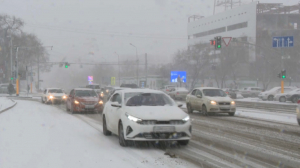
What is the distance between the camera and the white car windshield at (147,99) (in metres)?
10.3

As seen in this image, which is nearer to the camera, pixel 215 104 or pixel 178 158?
pixel 178 158

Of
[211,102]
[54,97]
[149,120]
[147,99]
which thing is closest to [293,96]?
[211,102]

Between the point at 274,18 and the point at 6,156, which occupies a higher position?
the point at 274,18

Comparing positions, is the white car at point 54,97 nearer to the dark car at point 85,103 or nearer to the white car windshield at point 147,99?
the dark car at point 85,103

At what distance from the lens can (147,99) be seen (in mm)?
10547

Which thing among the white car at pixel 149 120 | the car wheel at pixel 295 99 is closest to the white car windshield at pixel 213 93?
the white car at pixel 149 120

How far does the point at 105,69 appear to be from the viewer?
146 metres

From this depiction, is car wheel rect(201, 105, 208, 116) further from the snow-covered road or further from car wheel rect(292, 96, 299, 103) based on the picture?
car wheel rect(292, 96, 299, 103)

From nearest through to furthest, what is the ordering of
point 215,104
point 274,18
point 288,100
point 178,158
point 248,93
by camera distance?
point 178,158, point 215,104, point 288,100, point 248,93, point 274,18

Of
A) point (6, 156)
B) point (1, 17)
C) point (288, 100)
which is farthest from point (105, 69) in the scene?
point (6, 156)

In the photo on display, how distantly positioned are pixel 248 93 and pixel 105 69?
98090 millimetres

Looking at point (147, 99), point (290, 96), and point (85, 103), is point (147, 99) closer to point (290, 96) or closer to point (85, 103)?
point (85, 103)

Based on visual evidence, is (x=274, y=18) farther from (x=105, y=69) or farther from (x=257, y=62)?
(x=105, y=69)

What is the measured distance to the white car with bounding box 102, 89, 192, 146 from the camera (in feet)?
29.5
